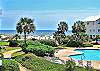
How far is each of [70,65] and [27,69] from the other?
5.79 m

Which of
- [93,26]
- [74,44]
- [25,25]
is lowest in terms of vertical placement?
[74,44]

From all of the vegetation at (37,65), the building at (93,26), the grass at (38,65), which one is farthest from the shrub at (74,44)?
the vegetation at (37,65)

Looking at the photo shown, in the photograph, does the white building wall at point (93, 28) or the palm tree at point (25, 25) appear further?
the white building wall at point (93, 28)

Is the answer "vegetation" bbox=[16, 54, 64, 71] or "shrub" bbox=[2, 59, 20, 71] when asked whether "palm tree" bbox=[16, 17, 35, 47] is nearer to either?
"vegetation" bbox=[16, 54, 64, 71]

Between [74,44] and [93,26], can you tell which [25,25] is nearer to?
[74,44]

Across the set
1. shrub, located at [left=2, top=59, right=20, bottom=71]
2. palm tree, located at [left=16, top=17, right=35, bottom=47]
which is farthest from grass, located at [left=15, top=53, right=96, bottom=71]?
palm tree, located at [left=16, top=17, right=35, bottom=47]

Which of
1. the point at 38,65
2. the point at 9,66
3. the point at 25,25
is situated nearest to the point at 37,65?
the point at 38,65

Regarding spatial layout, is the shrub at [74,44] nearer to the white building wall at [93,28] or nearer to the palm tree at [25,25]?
the palm tree at [25,25]

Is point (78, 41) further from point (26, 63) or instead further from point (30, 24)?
point (26, 63)

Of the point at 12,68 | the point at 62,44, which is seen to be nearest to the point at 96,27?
the point at 62,44

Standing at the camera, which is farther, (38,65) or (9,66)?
(38,65)

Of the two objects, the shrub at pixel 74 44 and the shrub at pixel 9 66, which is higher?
the shrub at pixel 9 66

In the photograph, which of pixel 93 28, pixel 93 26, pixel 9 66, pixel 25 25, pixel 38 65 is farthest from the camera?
pixel 93 28

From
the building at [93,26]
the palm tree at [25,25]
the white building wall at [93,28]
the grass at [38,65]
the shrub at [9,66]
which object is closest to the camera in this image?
the shrub at [9,66]
